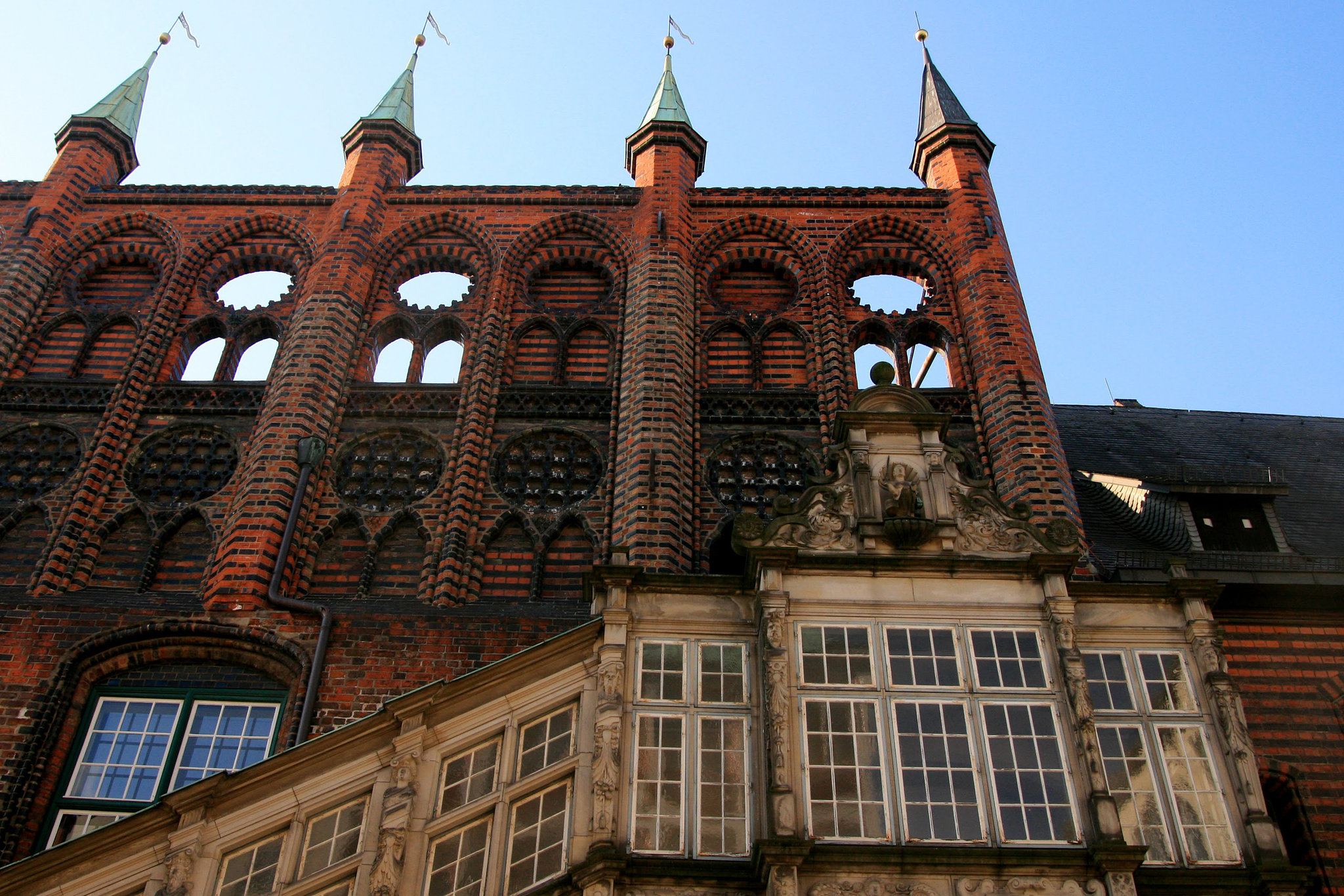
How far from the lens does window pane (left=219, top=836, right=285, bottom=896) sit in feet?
27.8

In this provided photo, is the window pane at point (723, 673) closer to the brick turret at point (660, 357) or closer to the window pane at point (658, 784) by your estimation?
the window pane at point (658, 784)

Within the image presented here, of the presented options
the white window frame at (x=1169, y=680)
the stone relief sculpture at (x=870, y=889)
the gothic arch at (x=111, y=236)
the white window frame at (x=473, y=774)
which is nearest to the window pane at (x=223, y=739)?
the white window frame at (x=473, y=774)

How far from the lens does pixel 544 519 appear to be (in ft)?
43.4

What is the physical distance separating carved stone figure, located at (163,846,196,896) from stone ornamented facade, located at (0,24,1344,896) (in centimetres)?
3

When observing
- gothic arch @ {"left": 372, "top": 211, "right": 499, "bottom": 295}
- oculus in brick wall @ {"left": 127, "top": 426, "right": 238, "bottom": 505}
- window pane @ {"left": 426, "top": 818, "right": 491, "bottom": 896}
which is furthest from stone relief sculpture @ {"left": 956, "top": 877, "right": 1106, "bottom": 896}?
gothic arch @ {"left": 372, "top": 211, "right": 499, "bottom": 295}

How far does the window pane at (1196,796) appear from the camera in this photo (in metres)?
8.50

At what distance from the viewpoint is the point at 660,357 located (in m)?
14.3

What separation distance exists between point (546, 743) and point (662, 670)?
1.08m

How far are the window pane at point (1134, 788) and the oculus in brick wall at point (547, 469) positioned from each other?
6514 millimetres

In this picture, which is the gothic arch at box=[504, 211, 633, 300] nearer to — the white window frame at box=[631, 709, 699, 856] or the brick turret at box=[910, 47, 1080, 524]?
the brick turret at box=[910, 47, 1080, 524]

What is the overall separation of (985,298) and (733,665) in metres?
7.64

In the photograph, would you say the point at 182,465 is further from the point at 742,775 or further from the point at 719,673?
the point at 742,775

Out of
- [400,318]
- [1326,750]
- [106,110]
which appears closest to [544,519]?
[400,318]

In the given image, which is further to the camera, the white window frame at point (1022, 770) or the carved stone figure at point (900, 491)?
the carved stone figure at point (900, 491)
